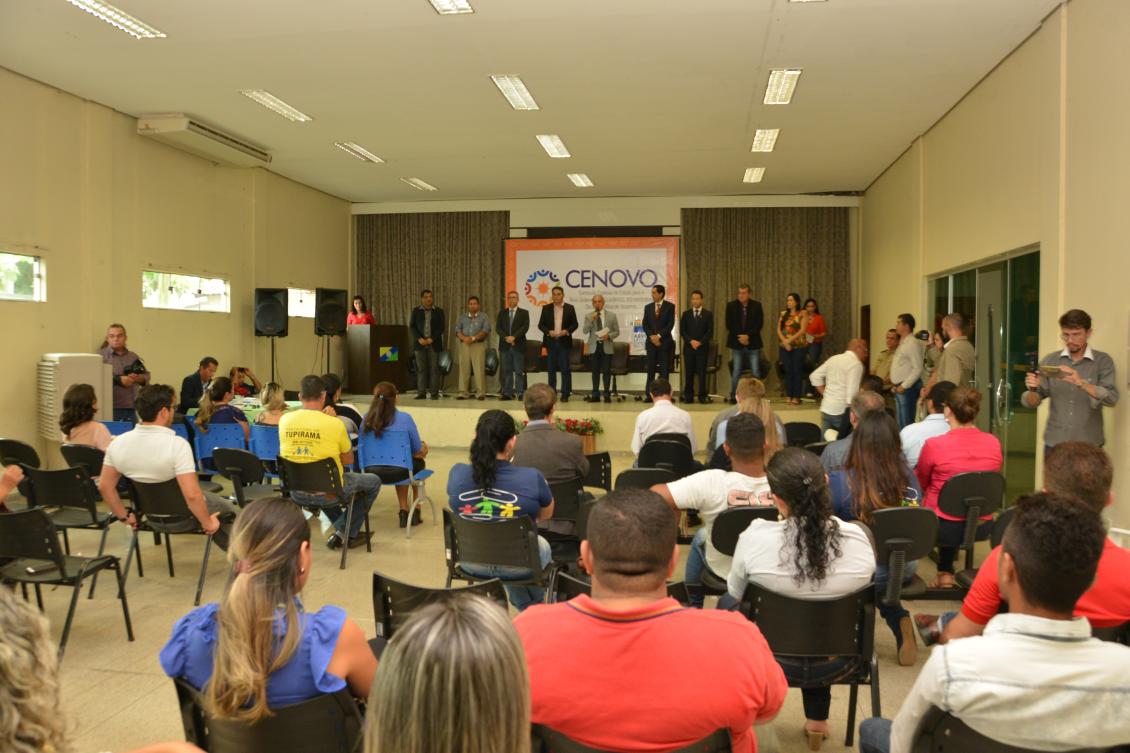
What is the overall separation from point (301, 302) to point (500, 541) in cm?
1074

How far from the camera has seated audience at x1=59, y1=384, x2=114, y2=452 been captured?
5.12m

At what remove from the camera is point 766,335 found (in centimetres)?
1395

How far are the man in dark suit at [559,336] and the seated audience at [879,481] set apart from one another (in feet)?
25.9

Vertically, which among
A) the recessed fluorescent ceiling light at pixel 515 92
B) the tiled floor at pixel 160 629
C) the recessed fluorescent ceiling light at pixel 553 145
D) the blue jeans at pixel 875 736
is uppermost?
the recessed fluorescent ceiling light at pixel 553 145

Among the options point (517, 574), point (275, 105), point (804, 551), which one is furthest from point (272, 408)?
point (804, 551)

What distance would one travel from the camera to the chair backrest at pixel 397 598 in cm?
252

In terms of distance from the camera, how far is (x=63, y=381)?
789 cm

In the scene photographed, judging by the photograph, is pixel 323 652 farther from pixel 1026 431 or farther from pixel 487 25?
pixel 1026 431

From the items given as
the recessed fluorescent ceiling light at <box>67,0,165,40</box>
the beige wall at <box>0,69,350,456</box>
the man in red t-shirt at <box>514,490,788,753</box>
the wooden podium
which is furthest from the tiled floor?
the wooden podium

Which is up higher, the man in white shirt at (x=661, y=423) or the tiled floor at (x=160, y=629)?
Answer: the man in white shirt at (x=661, y=423)

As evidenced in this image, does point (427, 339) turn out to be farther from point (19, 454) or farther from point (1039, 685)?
point (1039, 685)

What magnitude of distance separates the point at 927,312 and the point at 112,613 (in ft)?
29.4

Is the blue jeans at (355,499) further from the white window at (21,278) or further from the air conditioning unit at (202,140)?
the air conditioning unit at (202,140)

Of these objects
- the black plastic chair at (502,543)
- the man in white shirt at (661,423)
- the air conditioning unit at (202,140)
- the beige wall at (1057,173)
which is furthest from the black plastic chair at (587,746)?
the air conditioning unit at (202,140)
